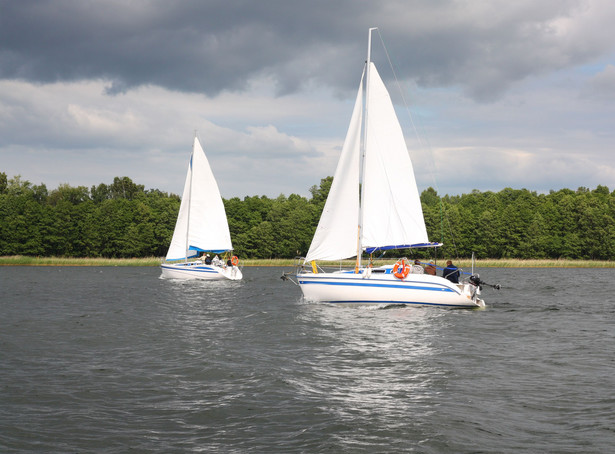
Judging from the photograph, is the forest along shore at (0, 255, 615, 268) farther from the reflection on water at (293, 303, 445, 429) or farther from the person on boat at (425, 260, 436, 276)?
the reflection on water at (293, 303, 445, 429)

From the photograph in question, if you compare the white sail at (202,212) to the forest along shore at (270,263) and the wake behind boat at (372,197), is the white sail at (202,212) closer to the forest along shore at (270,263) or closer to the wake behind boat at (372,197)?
the wake behind boat at (372,197)

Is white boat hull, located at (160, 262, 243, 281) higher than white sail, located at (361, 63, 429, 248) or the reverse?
the reverse

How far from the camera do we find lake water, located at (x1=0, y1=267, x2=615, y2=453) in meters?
10.1

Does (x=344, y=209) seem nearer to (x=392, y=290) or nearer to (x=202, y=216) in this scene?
(x=392, y=290)

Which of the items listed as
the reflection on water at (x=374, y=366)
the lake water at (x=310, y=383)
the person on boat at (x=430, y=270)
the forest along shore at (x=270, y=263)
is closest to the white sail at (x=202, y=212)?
the person on boat at (x=430, y=270)

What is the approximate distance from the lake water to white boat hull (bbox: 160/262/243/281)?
80.9ft

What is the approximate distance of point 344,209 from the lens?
30000mm

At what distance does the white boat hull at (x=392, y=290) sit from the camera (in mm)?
27734

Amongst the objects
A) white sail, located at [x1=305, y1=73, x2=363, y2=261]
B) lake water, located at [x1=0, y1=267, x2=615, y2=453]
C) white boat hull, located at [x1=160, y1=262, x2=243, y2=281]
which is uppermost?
white sail, located at [x1=305, y1=73, x2=363, y2=261]

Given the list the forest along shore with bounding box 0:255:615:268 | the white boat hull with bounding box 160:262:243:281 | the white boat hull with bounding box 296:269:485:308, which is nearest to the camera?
the white boat hull with bounding box 296:269:485:308

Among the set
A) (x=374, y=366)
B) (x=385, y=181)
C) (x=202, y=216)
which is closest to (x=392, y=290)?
(x=385, y=181)

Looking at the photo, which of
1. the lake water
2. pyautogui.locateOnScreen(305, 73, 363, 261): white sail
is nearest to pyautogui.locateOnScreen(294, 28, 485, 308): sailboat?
pyautogui.locateOnScreen(305, 73, 363, 261): white sail

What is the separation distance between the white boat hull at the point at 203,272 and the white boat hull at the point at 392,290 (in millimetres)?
24499

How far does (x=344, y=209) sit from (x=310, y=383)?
1677 cm
